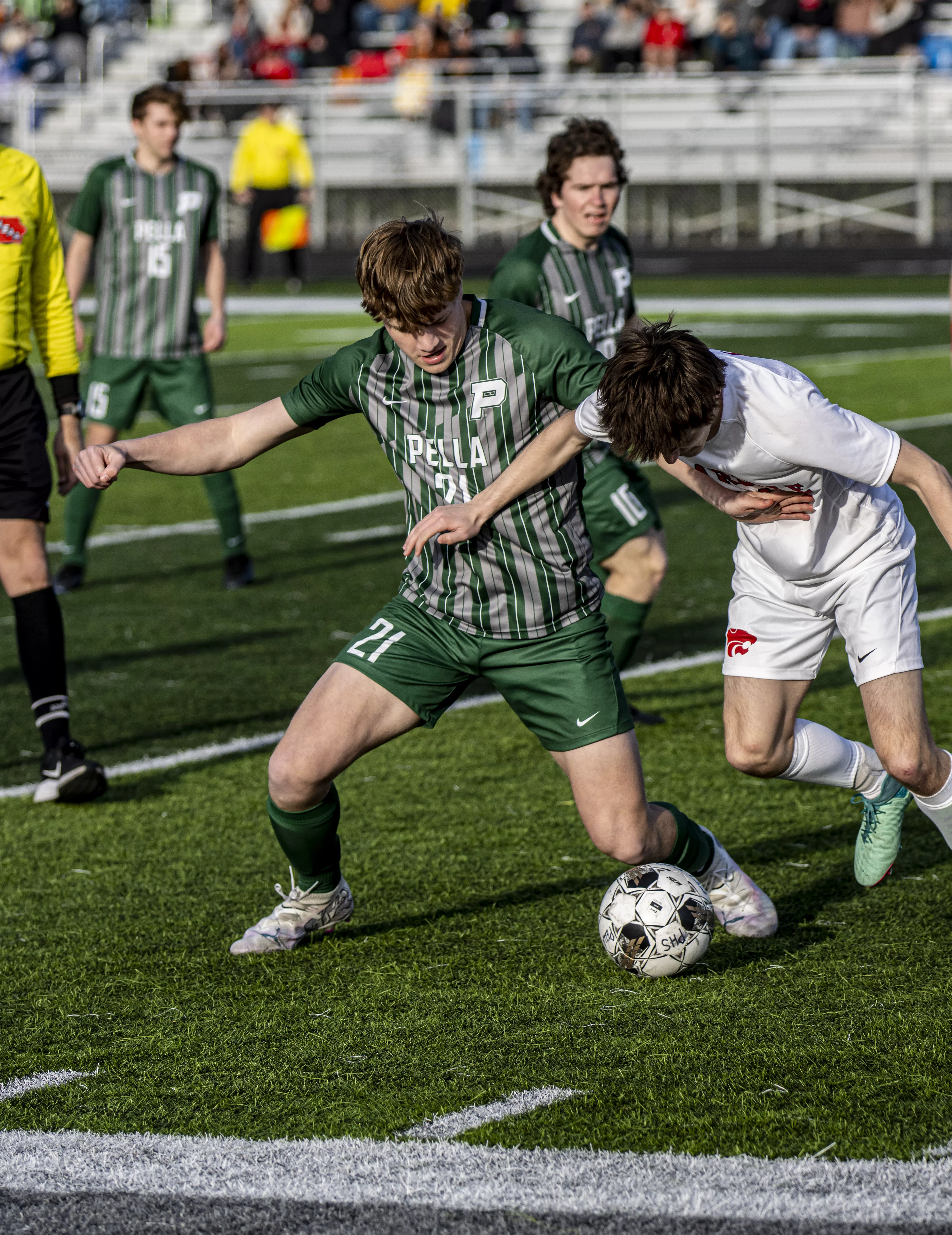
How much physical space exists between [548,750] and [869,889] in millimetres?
1142

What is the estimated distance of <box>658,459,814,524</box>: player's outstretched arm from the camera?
4.43 m

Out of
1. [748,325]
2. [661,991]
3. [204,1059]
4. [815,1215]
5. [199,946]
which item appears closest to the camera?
[815,1215]

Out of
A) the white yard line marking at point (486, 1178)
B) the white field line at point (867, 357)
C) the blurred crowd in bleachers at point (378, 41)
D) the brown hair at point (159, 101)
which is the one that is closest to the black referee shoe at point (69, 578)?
the brown hair at point (159, 101)

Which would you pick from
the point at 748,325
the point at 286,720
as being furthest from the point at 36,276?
the point at 748,325

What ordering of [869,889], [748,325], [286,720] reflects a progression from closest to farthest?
1. [869,889]
2. [286,720]
3. [748,325]

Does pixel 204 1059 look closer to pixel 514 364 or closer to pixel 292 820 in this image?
pixel 292 820

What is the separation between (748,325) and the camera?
2114 cm

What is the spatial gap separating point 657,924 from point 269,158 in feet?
78.6

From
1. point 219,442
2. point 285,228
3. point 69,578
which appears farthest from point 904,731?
point 285,228

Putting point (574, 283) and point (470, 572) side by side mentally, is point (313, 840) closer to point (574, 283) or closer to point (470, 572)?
point (470, 572)

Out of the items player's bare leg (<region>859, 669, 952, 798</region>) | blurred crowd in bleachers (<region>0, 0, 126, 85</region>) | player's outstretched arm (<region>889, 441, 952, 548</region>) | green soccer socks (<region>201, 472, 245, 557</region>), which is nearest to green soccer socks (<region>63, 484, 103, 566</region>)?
green soccer socks (<region>201, 472, 245, 557</region>)

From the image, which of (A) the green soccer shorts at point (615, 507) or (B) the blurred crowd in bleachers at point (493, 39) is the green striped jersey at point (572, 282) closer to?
(A) the green soccer shorts at point (615, 507)

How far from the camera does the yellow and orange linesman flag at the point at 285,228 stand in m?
27.7

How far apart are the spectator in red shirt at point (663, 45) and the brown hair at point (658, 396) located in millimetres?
25506
